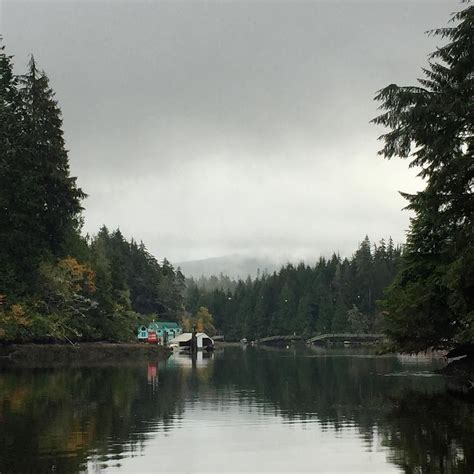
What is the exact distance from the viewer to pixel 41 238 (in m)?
76.2

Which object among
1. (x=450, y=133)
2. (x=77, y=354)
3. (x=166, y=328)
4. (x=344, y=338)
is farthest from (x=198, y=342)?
(x=450, y=133)

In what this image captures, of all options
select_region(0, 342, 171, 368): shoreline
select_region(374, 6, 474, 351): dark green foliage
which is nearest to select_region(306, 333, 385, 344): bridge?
select_region(0, 342, 171, 368): shoreline

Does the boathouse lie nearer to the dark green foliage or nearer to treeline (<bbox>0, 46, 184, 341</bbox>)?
treeline (<bbox>0, 46, 184, 341</bbox>)

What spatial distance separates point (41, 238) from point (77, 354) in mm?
12465

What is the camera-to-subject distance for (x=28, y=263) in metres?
72.5

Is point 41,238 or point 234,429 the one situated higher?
point 41,238

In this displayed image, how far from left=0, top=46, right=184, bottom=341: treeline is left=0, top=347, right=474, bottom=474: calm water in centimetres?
3432

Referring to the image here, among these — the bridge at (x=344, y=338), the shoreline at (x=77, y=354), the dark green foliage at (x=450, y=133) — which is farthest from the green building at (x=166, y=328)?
the dark green foliage at (x=450, y=133)

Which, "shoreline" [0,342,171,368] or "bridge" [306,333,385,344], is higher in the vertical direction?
"bridge" [306,333,385,344]

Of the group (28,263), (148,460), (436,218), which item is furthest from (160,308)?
(148,460)

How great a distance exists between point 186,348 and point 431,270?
95019mm

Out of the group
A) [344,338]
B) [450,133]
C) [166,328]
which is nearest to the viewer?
[450,133]

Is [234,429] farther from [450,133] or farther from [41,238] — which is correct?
[41,238]

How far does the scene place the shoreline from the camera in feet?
216
